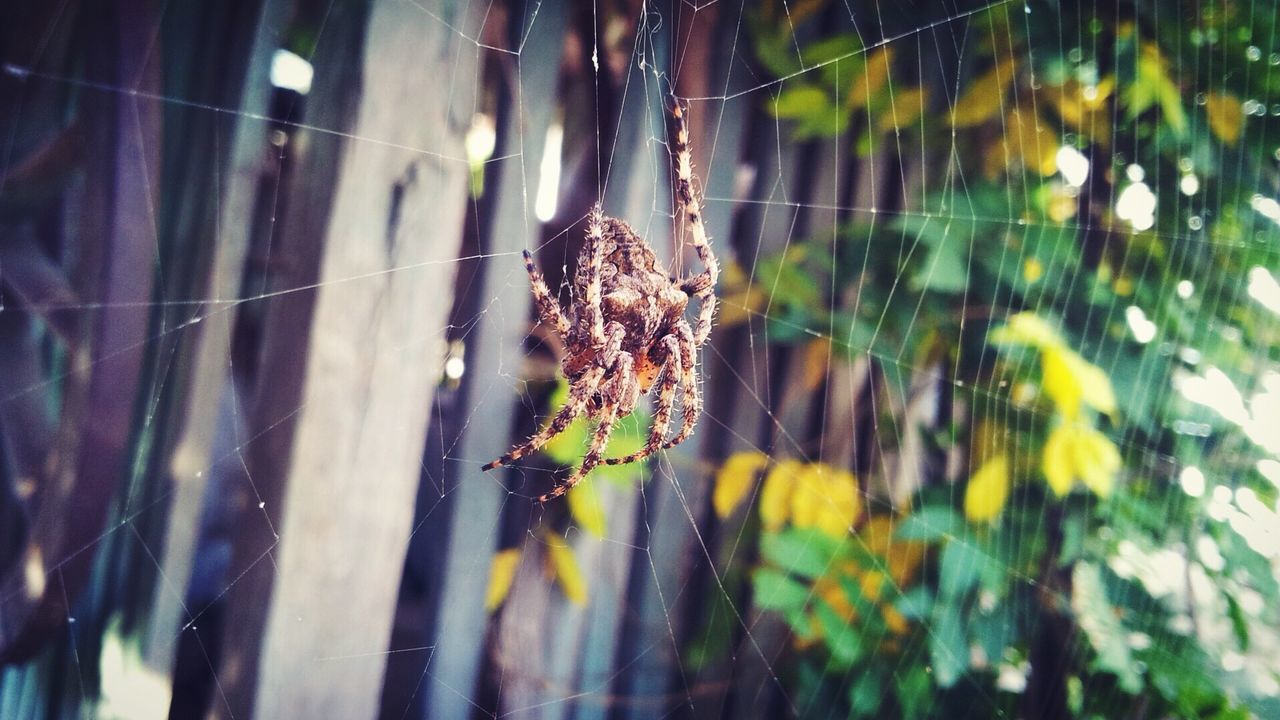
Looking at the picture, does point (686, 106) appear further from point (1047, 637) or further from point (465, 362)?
point (1047, 637)

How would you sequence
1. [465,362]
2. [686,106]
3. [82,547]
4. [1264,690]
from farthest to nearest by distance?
[1264,690]
[686,106]
[465,362]
[82,547]

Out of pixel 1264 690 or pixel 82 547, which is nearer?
pixel 82 547

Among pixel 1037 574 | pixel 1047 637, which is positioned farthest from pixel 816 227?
pixel 1047 637

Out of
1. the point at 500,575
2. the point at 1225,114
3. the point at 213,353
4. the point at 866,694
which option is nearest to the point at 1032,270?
the point at 1225,114

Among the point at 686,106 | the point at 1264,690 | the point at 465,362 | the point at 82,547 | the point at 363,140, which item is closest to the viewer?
the point at 82,547

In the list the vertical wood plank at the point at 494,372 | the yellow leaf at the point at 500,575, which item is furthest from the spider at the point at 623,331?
the yellow leaf at the point at 500,575

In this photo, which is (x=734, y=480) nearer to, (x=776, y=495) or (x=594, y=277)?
(x=776, y=495)
